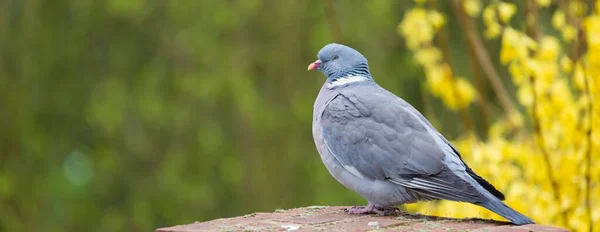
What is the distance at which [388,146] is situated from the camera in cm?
327

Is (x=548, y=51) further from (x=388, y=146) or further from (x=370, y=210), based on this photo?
(x=370, y=210)

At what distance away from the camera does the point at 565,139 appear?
4.17 metres

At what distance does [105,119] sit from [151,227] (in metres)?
0.90

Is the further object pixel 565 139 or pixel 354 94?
pixel 565 139

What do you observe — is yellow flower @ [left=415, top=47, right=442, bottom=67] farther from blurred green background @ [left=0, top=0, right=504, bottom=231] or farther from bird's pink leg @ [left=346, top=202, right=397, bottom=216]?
blurred green background @ [left=0, top=0, right=504, bottom=231]

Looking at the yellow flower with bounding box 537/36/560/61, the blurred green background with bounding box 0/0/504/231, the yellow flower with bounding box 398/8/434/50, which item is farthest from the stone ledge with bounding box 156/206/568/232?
the blurred green background with bounding box 0/0/504/231

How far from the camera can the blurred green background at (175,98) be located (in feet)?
21.9

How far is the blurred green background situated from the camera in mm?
6680

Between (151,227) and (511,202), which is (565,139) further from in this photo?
(151,227)

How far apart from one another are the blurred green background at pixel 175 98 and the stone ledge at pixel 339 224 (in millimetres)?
3607

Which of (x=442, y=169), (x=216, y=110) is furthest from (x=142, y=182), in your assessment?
(x=442, y=169)

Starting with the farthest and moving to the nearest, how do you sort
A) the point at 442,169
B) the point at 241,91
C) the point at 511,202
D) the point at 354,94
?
the point at 241,91 → the point at 511,202 → the point at 354,94 → the point at 442,169

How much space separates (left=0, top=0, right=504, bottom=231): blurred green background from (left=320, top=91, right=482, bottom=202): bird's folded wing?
10.5ft

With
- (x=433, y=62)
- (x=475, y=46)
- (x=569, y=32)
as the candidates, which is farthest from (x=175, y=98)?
(x=569, y=32)
